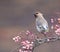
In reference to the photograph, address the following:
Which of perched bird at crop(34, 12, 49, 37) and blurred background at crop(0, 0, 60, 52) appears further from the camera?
blurred background at crop(0, 0, 60, 52)

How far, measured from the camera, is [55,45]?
259 centimetres

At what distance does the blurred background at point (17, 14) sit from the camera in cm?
278

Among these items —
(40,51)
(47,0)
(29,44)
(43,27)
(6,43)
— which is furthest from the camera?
(47,0)

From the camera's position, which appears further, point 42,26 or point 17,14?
point 17,14

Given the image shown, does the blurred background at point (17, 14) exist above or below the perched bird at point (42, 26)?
above

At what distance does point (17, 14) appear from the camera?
9.55 ft

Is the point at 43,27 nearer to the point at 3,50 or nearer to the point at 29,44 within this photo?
the point at 29,44

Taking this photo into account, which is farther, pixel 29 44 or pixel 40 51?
pixel 40 51

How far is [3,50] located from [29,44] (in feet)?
4.40

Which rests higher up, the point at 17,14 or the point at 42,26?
the point at 17,14

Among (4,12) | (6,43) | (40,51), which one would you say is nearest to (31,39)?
(40,51)

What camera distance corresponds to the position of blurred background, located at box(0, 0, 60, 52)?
2.78m

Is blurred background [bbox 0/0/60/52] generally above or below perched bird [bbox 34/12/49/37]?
above

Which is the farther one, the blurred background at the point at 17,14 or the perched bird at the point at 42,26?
the blurred background at the point at 17,14
